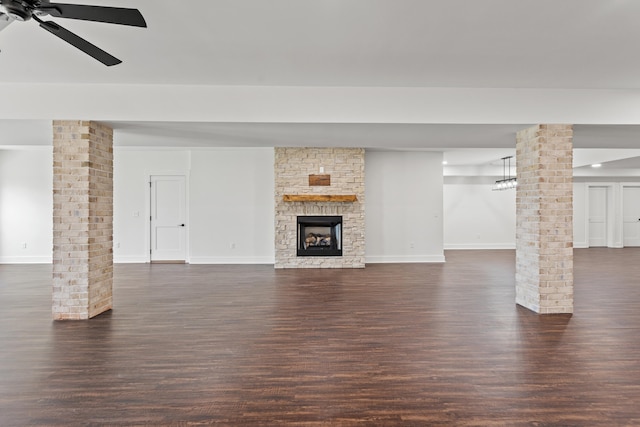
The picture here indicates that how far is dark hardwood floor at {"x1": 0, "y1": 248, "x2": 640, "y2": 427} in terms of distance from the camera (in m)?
2.28

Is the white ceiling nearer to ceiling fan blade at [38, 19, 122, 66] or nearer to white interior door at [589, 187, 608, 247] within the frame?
ceiling fan blade at [38, 19, 122, 66]

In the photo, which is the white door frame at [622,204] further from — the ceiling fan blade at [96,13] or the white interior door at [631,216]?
the ceiling fan blade at [96,13]

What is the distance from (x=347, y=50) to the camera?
10.6ft

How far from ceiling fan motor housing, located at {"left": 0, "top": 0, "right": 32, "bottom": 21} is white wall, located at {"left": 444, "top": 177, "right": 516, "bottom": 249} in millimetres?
11130

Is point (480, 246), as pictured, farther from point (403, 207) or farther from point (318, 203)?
point (318, 203)

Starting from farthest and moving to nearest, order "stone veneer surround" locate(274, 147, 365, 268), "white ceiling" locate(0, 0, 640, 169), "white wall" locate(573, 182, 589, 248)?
"white wall" locate(573, 182, 589, 248) → "stone veneer surround" locate(274, 147, 365, 268) → "white ceiling" locate(0, 0, 640, 169)

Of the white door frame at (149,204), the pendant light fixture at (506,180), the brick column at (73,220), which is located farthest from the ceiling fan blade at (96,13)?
the pendant light fixture at (506,180)

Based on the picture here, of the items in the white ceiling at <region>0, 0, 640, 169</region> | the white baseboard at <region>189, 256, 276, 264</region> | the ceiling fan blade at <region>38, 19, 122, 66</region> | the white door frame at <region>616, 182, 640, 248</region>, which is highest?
the white ceiling at <region>0, 0, 640, 169</region>

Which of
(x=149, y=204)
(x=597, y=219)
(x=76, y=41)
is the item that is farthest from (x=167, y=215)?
(x=597, y=219)

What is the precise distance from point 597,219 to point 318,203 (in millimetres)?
10061

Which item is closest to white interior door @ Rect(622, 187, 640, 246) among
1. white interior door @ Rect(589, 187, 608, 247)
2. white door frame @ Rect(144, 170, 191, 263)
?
white interior door @ Rect(589, 187, 608, 247)

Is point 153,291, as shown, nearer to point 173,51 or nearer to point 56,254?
point 56,254

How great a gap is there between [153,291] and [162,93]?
3.00 m

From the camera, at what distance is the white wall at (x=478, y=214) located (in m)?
11.6
